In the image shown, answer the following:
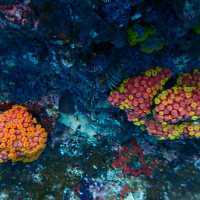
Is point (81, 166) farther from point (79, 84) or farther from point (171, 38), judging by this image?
point (171, 38)

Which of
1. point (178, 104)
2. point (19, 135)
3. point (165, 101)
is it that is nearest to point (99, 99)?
point (165, 101)

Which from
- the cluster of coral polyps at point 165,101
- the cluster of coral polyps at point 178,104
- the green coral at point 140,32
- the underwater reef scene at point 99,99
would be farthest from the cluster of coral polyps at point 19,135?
the green coral at point 140,32

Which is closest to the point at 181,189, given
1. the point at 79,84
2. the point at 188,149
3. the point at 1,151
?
the point at 188,149

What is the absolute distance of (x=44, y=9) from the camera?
10.5 ft

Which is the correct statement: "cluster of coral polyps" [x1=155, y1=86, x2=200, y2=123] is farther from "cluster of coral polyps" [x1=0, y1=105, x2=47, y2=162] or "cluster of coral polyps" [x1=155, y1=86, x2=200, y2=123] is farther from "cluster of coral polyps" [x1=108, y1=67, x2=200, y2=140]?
"cluster of coral polyps" [x1=0, y1=105, x2=47, y2=162]

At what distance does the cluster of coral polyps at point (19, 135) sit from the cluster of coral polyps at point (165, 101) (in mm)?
1191

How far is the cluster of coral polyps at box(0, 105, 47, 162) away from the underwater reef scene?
0.01m

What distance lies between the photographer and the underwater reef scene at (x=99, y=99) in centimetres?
327

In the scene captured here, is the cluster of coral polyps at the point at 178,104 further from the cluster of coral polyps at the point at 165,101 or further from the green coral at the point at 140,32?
the green coral at the point at 140,32

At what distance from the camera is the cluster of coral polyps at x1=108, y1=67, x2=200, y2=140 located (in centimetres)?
401

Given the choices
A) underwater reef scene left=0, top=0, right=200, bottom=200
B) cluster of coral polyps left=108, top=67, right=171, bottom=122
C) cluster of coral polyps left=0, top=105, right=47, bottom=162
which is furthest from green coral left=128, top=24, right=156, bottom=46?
cluster of coral polyps left=0, top=105, right=47, bottom=162

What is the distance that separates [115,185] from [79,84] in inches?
63.0

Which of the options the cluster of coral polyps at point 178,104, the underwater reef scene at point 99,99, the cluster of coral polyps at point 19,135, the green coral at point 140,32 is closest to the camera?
the underwater reef scene at point 99,99

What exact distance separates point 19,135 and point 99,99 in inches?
45.8
